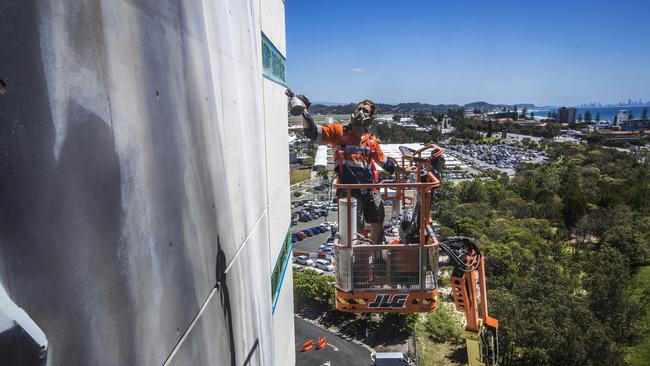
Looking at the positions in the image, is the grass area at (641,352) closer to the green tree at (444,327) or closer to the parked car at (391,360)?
the green tree at (444,327)

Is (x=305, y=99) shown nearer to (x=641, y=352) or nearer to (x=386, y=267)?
(x=386, y=267)

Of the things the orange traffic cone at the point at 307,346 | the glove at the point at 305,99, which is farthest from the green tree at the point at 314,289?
the glove at the point at 305,99

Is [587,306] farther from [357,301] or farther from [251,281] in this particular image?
[251,281]

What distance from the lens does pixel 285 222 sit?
8812mm

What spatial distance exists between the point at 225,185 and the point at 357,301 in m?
3.03

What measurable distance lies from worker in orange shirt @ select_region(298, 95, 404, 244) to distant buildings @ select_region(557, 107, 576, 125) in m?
197

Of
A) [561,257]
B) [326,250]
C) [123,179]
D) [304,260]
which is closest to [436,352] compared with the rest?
[561,257]

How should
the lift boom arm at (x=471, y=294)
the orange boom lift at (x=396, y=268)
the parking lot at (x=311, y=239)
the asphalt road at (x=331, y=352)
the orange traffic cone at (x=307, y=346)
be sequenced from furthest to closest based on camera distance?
the parking lot at (x=311, y=239) < the orange traffic cone at (x=307, y=346) < the asphalt road at (x=331, y=352) < the lift boom arm at (x=471, y=294) < the orange boom lift at (x=396, y=268)

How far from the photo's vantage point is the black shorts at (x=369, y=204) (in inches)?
267

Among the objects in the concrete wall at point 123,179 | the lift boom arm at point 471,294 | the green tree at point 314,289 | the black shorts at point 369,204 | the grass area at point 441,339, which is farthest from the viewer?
the green tree at point 314,289

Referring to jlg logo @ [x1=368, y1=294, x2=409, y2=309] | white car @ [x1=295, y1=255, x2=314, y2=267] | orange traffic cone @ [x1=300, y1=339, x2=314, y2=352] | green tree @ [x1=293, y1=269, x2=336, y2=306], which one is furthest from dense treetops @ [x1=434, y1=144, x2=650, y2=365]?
jlg logo @ [x1=368, y1=294, x2=409, y2=309]

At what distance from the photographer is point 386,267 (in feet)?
19.5

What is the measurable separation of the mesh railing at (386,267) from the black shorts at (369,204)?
98cm

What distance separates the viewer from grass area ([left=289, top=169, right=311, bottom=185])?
7324 cm
